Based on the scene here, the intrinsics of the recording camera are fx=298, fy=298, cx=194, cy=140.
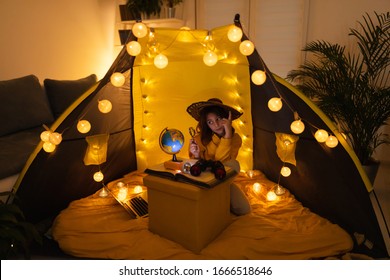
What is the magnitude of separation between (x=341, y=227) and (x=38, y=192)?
1.81 m

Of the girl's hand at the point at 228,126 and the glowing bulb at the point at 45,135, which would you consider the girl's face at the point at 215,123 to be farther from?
the glowing bulb at the point at 45,135

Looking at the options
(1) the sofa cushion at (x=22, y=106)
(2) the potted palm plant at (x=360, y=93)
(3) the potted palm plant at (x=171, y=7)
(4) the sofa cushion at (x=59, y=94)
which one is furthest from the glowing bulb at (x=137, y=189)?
(3) the potted palm plant at (x=171, y=7)

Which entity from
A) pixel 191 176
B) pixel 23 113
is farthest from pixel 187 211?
pixel 23 113

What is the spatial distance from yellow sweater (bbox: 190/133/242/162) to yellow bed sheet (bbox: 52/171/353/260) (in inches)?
15.0

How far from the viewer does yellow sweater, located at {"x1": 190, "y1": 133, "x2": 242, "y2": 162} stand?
1.82 metres

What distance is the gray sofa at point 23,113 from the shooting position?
6.43ft

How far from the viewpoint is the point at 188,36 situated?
6.37 feet

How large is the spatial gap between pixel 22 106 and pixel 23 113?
0.06 m

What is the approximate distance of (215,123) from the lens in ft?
5.91

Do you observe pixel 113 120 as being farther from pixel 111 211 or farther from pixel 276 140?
pixel 276 140

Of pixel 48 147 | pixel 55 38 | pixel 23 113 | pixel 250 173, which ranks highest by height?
pixel 55 38

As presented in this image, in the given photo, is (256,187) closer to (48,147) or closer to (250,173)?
(250,173)

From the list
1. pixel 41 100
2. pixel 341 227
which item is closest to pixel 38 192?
pixel 41 100

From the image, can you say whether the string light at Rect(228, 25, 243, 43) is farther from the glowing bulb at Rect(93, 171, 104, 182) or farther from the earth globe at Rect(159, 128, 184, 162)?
the glowing bulb at Rect(93, 171, 104, 182)
